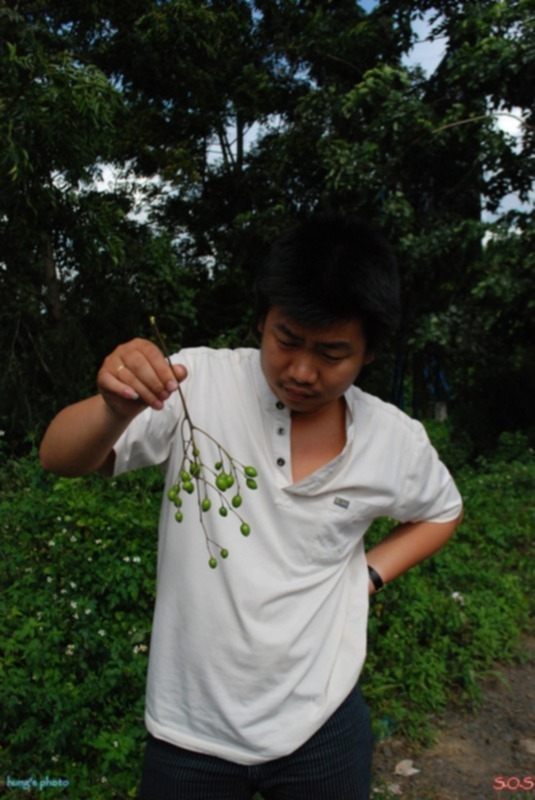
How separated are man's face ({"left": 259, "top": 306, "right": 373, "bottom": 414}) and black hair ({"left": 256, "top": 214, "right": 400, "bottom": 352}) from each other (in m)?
0.02

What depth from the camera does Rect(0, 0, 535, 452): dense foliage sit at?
213 inches

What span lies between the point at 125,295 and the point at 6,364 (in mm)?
1569

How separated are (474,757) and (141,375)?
2.82m

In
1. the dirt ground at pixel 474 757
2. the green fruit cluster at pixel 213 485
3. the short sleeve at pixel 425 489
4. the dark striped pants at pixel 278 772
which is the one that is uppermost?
the green fruit cluster at pixel 213 485

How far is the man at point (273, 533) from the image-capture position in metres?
1.28

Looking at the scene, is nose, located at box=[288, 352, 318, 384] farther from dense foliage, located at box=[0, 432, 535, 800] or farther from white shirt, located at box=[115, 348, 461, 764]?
dense foliage, located at box=[0, 432, 535, 800]

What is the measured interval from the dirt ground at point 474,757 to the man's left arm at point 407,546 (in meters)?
1.59

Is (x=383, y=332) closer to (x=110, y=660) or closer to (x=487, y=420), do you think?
(x=110, y=660)

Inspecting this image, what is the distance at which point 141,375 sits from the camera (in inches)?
42.3

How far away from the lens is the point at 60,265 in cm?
670

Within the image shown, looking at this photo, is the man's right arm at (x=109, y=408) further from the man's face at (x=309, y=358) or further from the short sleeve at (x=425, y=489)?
the short sleeve at (x=425, y=489)

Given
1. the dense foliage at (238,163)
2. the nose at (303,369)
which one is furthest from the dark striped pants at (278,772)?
the dense foliage at (238,163)

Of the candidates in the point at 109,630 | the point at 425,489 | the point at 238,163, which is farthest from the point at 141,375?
the point at 238,163

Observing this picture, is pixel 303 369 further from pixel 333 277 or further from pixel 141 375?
pixel 141 375
